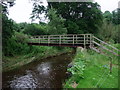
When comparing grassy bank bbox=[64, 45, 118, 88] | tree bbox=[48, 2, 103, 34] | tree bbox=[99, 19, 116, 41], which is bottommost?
grassy bank bbox=[64, 45, 118, 88]

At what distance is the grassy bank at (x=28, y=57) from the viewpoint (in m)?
10.0

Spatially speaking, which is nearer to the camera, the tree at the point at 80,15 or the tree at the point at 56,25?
the tree at the point at 56,25

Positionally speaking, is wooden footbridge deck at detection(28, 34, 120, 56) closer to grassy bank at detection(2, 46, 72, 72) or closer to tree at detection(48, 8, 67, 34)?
grassy bank at detection(2, 46, 72, 72)

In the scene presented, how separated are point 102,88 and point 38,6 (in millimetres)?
20412

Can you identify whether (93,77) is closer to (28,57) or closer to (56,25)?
(28,57)

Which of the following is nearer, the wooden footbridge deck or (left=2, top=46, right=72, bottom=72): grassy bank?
the wooden footbridge deck

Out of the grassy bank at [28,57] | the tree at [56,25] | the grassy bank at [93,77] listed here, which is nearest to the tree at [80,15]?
the tree at [56,25]

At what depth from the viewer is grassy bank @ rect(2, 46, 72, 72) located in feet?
32.9

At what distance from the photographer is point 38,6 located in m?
22.0

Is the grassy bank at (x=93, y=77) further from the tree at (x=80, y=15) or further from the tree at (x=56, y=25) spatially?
the tree at (x=80, y=15)

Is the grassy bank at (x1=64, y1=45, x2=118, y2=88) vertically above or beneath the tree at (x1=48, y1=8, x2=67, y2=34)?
beneath

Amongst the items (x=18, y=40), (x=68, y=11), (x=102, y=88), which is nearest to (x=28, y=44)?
(x=18, y=40)

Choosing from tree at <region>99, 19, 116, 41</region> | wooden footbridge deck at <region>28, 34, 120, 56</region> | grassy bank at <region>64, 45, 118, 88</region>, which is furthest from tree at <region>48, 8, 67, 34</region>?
grassy bank at <region>64, 45, 118, 88</region>

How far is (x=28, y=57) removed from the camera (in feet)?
41.2
